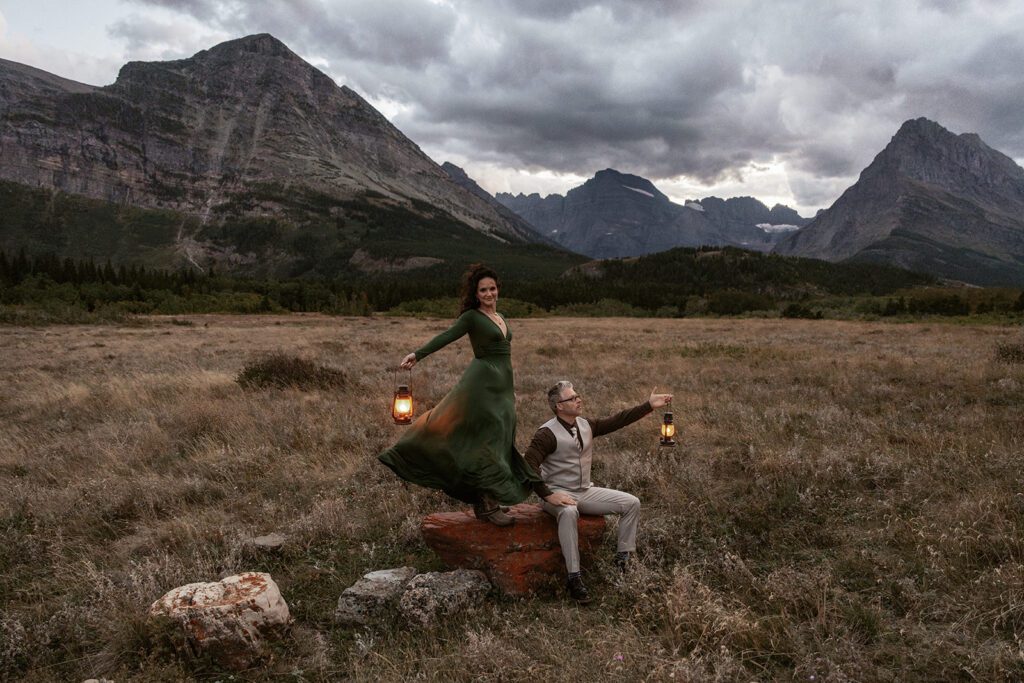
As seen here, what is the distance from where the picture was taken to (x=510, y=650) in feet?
12.9

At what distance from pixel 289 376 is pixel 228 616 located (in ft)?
35.2

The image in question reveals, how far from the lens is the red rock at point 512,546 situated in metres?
4.98

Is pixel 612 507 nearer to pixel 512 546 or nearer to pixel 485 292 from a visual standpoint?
pixel 512 546

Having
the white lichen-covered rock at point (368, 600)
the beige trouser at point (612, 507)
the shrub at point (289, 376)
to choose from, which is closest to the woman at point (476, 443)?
the beige trouser at point (612, 507)

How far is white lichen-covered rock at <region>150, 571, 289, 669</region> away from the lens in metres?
3.99

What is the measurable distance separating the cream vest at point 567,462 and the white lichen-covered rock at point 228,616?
2573 mm

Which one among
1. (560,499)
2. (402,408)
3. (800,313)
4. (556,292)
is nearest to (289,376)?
(402,408)

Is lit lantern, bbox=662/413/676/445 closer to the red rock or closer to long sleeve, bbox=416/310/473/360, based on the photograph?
the red rock

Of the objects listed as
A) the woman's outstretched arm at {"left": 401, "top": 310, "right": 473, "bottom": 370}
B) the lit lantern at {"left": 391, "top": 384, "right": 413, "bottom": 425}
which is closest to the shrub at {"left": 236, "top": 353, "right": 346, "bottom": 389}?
the lit lantern at {"left": 391, "top": 384, "right": 413, "bottom": 425}

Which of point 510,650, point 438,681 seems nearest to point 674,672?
point 510,650

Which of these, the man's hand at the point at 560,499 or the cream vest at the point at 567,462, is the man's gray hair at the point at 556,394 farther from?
the man's hand at the point at 560,499

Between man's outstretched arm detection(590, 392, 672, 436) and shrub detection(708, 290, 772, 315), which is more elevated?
shrub detection(708, 290, 772, 315)

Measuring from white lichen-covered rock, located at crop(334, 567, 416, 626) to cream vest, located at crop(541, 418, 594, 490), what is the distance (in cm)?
164

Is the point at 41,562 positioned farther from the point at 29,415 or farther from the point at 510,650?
the point at 29,415
